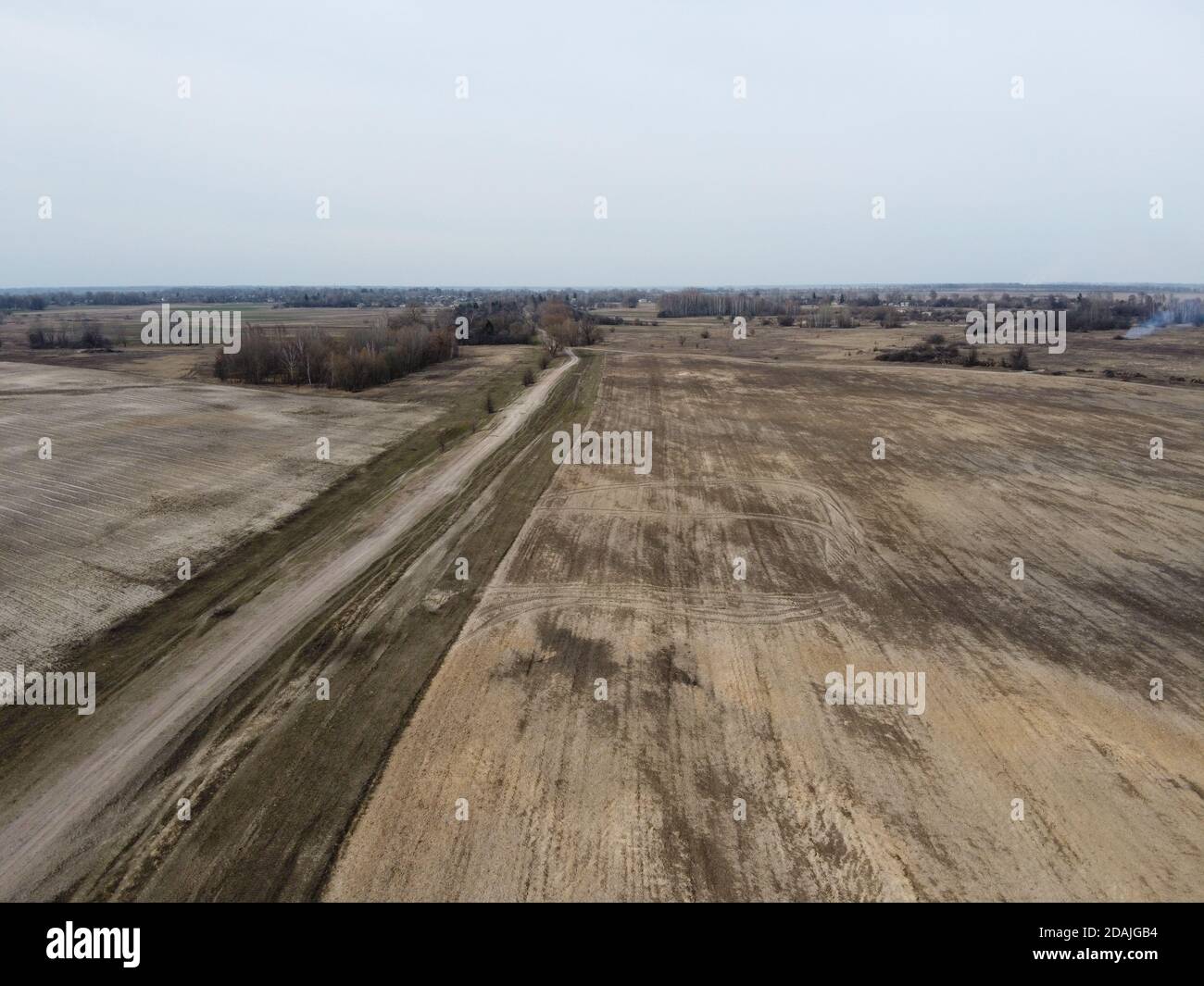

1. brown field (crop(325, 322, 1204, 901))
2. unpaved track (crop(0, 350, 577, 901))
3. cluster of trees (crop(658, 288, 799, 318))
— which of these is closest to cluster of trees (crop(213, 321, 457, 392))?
brown field (crop(325, 322, 1204, 901))

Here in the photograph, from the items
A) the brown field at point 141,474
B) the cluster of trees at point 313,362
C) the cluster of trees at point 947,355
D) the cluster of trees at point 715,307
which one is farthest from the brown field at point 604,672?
the cluster of trees at point 715,307

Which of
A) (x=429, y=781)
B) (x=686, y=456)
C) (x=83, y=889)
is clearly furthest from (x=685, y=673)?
(x=686, y=456)

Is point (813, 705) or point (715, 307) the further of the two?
point (715, 307)

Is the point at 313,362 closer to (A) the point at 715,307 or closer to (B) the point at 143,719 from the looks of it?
(B) the point at 143,719

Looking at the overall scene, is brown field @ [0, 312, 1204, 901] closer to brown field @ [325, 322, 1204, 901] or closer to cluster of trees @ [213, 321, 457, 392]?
brown field @ [325, 322, 1204, 901]

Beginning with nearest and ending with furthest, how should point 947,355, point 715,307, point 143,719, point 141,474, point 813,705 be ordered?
point 143,719 → point 813,705 → point 141,474 → point 947,355 → point 715,307

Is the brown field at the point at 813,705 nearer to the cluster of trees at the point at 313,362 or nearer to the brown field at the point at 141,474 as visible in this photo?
the brown field at the point at 141,474

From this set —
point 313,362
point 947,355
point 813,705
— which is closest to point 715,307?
point 947,355
